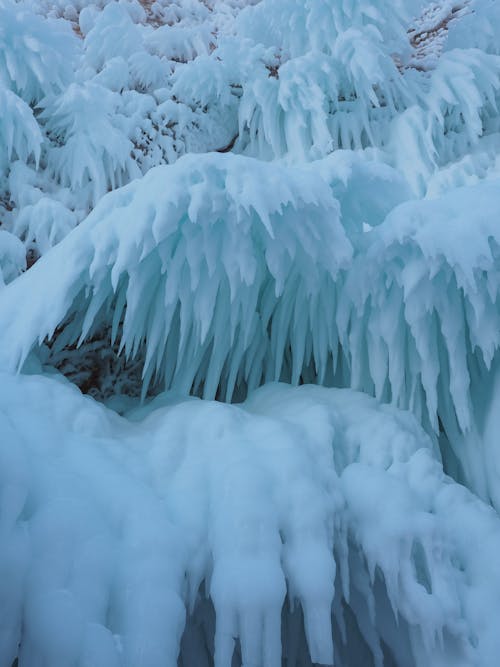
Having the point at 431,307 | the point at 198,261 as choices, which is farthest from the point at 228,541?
the point at 431,307

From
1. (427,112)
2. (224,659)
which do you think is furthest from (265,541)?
(427,112)

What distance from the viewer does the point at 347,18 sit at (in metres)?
5.26

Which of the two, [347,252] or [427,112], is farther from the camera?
[427,112]

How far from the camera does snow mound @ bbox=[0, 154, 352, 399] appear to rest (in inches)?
85.7

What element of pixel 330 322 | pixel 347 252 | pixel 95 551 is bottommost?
pixel 330 322

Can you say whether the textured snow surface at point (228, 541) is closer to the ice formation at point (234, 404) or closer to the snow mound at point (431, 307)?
the ice formation at point (234, 404)

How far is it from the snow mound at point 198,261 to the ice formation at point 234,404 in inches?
0.5

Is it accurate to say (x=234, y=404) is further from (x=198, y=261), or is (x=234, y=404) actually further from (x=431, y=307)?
(x=431, y=307)

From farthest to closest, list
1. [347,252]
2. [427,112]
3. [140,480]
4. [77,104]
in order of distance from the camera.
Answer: [427,112] → [77,104] → [347,252] → [140,480]

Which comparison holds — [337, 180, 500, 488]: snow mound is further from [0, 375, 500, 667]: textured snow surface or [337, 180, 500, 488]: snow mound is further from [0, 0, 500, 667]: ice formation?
[0, 375, 500, 667]: textured snow surface

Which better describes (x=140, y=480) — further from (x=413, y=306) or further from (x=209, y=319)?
(x=413, y=306)

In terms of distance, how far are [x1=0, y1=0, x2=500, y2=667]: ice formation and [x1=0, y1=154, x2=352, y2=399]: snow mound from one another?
0.01 meters

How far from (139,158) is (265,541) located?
408cm

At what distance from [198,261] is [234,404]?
96 cm
